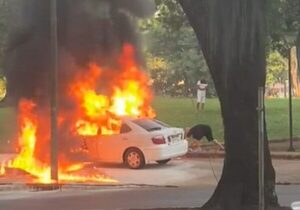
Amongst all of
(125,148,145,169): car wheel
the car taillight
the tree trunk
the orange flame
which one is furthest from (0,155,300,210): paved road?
the tree trunk

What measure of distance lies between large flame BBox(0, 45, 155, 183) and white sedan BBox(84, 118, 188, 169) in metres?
0.38

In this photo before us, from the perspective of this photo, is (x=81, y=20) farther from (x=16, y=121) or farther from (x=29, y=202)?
(x=29, y=202)

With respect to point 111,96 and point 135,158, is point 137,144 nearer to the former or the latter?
point 135,158

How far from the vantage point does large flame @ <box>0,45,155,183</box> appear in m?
18.3

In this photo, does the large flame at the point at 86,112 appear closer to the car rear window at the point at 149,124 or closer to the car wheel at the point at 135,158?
the car rear window at the point at 149,124

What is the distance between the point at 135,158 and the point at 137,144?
37cm

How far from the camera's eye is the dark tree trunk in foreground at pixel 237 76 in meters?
8.57

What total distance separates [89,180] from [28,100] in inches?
198

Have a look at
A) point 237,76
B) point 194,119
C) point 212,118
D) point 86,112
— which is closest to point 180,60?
point 212,118

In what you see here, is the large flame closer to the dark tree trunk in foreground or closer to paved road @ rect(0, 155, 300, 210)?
paved road @ rect(0, 155, 300, 210)

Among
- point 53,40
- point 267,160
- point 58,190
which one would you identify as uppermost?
point 53,40

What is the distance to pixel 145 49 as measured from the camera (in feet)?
80.0

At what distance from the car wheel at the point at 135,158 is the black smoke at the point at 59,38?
320 cm

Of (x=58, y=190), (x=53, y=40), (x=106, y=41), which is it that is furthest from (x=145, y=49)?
(x=58, y=190)
